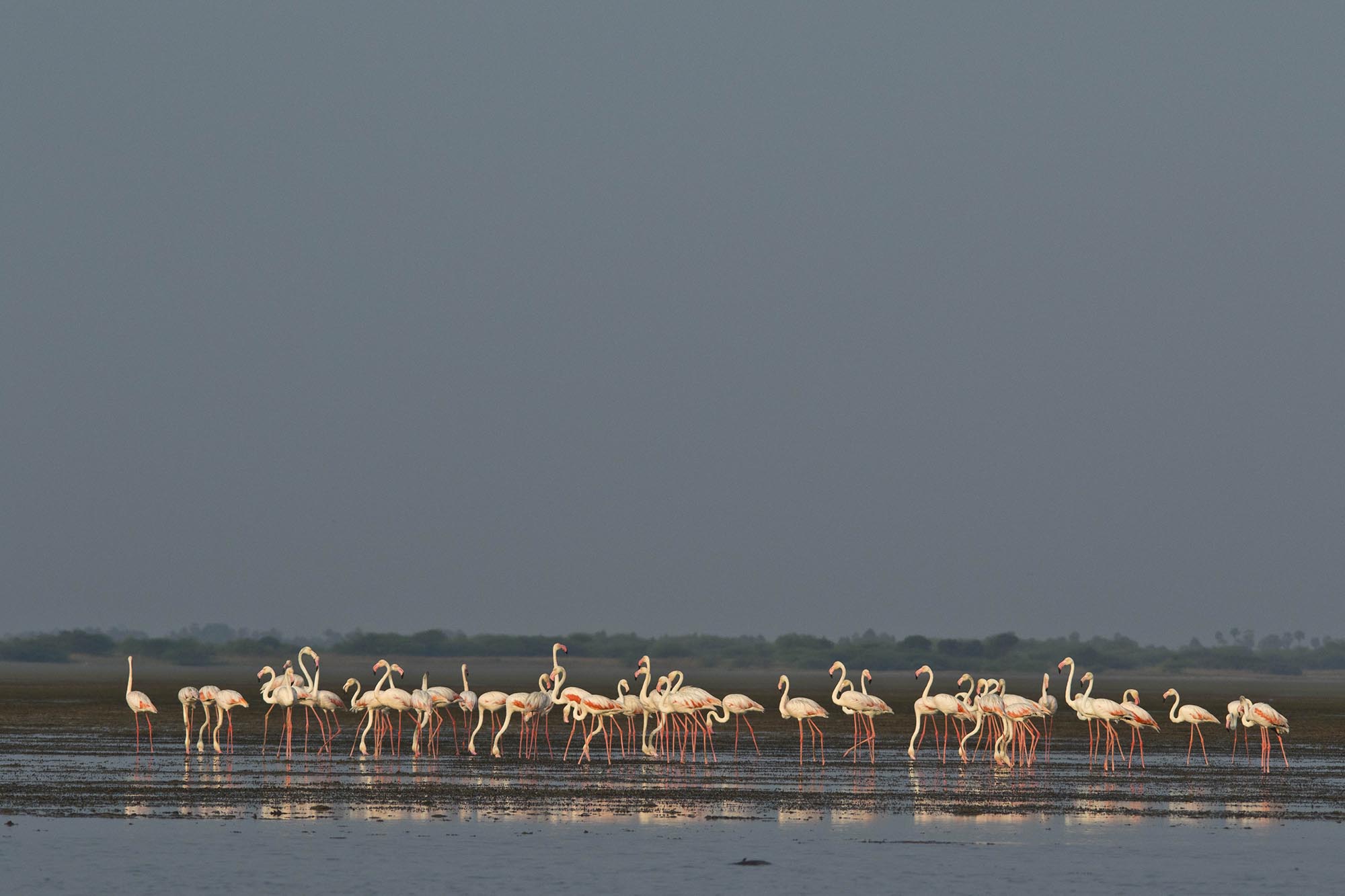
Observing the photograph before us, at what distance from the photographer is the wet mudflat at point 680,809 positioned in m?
19.7

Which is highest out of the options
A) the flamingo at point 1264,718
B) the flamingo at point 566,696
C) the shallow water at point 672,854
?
the flamingo at point 566,696

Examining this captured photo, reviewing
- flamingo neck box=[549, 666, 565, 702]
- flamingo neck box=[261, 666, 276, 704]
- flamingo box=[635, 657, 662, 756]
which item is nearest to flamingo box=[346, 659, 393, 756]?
flamingo neck box=[261, 666, 276, 704]

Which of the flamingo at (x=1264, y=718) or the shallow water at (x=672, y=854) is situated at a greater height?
the flamingo at (x=1264, y=718)

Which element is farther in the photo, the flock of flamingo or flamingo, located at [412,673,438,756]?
flamingo, located at [412,673,438,756]

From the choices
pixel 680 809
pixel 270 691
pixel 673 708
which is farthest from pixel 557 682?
pixel 680 809

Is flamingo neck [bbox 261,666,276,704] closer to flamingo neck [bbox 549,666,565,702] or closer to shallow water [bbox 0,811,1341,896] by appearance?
flamingo neck [bbox 549,666,565,702]

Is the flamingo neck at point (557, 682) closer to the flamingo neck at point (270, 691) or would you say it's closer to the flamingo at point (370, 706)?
the flamingo at point (370, 706)

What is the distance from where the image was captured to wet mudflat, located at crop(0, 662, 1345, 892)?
19.7 m

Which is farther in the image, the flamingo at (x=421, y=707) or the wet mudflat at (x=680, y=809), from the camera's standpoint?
the flamingo at (x=421, y=707)

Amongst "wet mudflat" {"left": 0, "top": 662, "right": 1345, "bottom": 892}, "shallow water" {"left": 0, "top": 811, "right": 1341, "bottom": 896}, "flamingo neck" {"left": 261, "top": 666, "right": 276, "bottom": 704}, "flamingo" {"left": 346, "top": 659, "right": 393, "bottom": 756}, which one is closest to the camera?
"shallow water" {"left": 0, "top": 811, "right": 1341, "bottom": 896}

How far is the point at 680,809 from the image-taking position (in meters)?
24.3

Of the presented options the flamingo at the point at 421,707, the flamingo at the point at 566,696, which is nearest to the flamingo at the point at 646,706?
the flamingo at the point at 566,696

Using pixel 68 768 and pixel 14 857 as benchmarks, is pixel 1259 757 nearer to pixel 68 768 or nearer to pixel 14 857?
pixel 68 768

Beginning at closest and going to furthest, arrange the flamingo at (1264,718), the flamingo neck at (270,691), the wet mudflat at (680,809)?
1. the wet mudflat at (680,809)
2. the flamingo at (1264,718)
3. the flamingo neck at (270,691)
